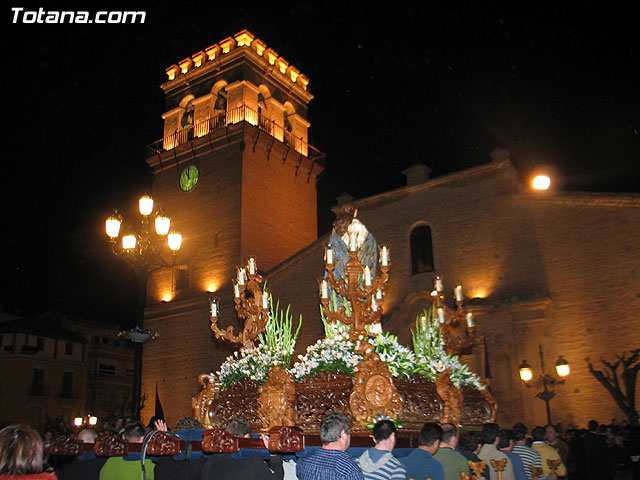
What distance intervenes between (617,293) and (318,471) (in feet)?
59.8

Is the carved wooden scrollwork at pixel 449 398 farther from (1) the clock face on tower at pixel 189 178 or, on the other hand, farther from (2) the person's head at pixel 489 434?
(1) the clock face on tower at pixel 189 178

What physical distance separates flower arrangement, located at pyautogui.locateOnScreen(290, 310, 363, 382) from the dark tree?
12.9 meters

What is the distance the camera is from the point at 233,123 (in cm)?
2783

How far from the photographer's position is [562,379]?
19.3 m

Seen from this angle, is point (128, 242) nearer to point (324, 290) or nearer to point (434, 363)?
point (324, 290)

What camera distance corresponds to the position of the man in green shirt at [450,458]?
18.9 ft

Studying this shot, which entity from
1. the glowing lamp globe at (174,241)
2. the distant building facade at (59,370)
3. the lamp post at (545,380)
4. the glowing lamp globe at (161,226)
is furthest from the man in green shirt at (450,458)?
the distant building facade at (59,370)

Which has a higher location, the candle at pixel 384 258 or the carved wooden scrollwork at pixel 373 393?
the candle at pixel 384 258

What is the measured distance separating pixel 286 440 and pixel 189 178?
26064 millimetres

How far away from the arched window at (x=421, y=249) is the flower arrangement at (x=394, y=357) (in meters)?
16.2

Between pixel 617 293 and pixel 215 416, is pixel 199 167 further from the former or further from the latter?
pixel 215 416

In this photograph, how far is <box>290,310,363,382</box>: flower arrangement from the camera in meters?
7.41


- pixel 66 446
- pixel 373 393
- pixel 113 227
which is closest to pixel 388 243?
pixel 113 227

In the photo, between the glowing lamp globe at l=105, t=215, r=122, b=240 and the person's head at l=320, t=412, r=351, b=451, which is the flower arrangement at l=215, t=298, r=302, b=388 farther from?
the glowing lamp globe at l=105, t=215, r=122, b=240
